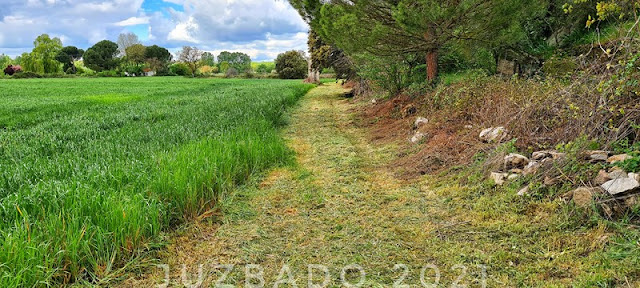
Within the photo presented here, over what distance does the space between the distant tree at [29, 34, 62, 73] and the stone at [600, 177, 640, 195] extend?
70.3 metres

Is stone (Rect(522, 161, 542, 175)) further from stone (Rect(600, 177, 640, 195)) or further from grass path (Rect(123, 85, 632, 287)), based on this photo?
stone (Rect(600, 177, 640, 195))

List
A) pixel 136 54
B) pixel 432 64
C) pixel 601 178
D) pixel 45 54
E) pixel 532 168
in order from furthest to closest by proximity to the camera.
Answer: pixel 136 54, pixel 45 54, pixel 432 64, pixel 532 168, pixel 601 178

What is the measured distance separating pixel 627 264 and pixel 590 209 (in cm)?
63

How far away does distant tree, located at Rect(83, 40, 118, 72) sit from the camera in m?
62.9

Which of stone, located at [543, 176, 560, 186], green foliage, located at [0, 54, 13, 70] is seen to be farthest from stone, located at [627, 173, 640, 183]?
green foliage, located at [0, 54, 13, 70]

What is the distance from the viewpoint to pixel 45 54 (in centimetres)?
5806

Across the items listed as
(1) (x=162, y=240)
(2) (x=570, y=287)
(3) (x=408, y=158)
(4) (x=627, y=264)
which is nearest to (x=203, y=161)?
(1) (x=162, y=240)

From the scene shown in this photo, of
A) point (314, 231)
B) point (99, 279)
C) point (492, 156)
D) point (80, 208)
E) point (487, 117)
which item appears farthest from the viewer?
point (487, 117)

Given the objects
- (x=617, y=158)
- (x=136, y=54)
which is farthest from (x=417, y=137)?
(x=136, y=54)

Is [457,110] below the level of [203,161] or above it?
above

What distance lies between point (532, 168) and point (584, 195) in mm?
663

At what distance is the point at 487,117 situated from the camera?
5.03 metres

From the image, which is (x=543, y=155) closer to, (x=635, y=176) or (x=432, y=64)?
(x=635, y=176)

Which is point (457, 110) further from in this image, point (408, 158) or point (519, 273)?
point (519, 273)
